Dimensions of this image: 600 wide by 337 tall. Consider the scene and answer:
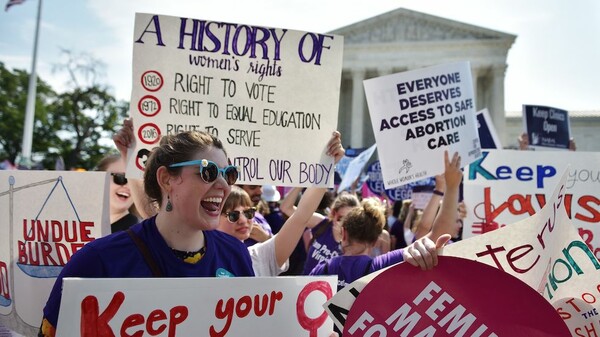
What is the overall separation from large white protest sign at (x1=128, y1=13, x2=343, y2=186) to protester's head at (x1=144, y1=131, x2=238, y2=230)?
1.19 metres

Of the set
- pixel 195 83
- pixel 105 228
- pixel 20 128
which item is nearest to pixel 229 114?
pixel 195 83

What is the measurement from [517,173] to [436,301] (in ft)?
9.12

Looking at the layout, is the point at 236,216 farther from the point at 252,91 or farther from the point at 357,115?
the point at 357,115

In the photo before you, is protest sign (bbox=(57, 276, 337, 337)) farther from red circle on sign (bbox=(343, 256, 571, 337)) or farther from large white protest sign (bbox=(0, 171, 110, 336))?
large white protest sign (bbox=(0, 171, 110, 336))

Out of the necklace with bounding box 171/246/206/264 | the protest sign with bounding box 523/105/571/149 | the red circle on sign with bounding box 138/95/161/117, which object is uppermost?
the protest sign with bounding box 523/105/571/149

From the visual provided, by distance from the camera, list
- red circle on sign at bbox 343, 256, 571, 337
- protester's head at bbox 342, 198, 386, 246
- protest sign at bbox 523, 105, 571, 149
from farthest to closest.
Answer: protest sign at bbox 523, 105, 571, 149
protester's head at bbox 342, 198, 386, 246
red circle on sign at bbox 343, 256, 571, 337

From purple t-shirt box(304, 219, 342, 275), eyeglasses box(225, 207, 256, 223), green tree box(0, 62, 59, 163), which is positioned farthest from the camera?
green tree box(0, 62, 59, 163)

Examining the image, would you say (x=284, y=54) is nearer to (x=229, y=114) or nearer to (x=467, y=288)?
(x=229, y=114)

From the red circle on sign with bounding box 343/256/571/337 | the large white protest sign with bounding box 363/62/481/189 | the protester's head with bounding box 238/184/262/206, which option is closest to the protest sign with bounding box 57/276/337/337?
the red circle on sign with bounding box 343/256/571/337

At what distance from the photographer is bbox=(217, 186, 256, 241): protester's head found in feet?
11.9

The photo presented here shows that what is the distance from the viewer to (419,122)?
4.56 metres

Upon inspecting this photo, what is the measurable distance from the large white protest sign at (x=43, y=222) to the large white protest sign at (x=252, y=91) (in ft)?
1.78

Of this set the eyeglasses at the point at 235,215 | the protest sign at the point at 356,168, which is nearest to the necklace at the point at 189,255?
the eyeglasses at the point at 235,215

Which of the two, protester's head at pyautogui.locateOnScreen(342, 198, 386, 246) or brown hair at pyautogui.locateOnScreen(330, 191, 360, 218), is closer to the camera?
protester's head at pyautogui.locateOnScreen(342, 198, 386, 246)
